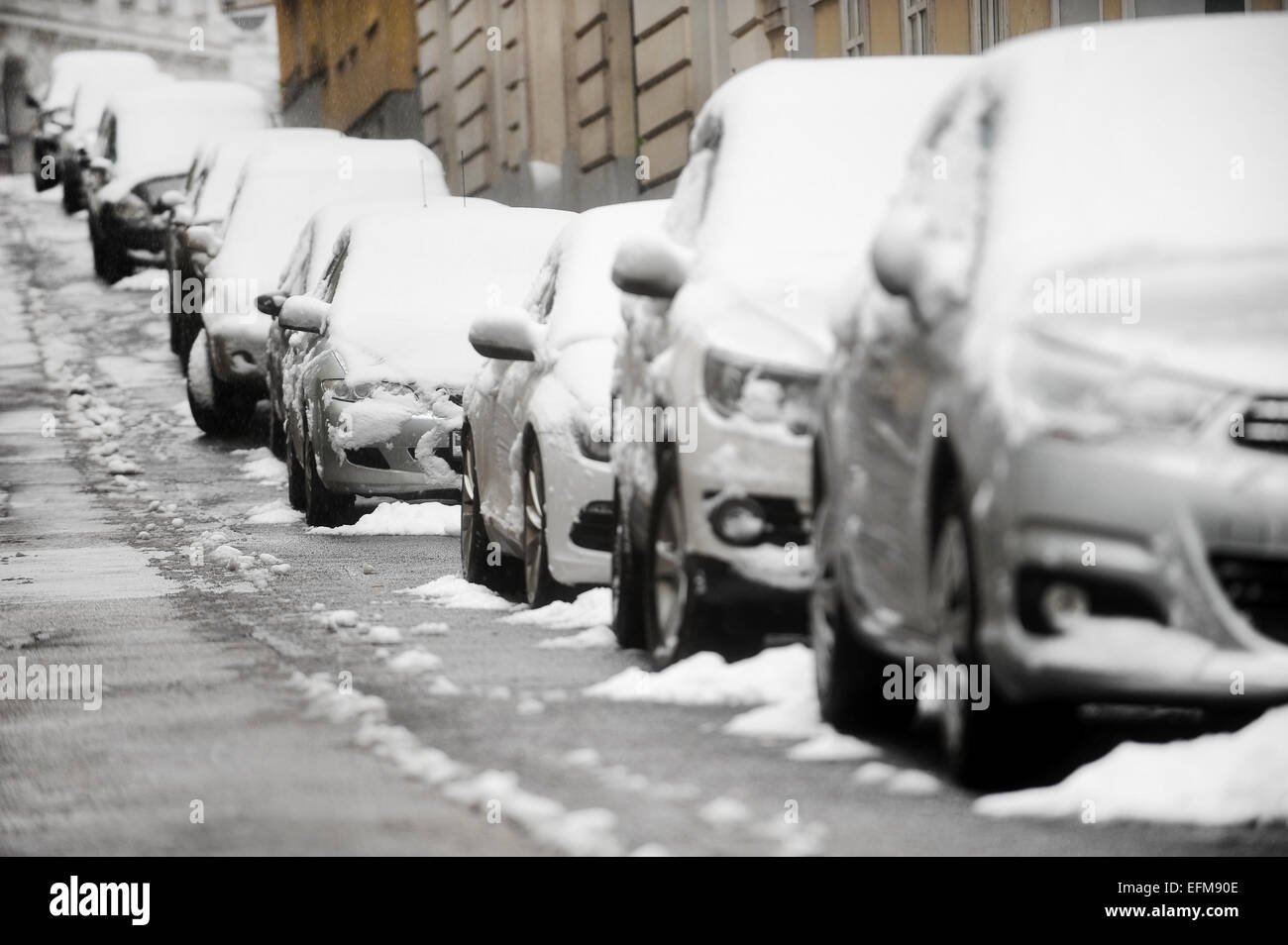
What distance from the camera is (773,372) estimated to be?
27.5ft

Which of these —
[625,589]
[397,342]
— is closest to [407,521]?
[397,342]

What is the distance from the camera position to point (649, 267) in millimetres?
8852

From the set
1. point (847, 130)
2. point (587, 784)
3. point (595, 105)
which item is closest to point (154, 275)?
point (595, 105)

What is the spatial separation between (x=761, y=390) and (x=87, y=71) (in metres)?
45.2

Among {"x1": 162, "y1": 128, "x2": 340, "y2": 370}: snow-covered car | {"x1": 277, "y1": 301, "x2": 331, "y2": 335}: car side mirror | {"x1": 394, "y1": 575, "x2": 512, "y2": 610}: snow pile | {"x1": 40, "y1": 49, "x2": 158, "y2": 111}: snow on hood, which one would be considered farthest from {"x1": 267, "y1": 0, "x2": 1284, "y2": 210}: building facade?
{"x1": 40, "y1": 49, "x2": 158, "y2": 111}: snow on hood

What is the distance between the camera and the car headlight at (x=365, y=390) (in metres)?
14.6

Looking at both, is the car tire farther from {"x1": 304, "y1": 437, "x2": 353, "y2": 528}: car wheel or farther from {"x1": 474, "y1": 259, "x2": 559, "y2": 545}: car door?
{"x1": 304, "y1": 437, "x2": 353, "y2": 528}: car wheel

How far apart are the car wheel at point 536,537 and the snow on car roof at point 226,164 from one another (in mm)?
13534

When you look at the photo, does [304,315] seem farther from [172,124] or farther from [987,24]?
[172,124]

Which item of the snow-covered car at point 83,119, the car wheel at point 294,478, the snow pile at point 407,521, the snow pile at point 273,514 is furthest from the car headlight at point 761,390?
the snow-covered car at point 83,119

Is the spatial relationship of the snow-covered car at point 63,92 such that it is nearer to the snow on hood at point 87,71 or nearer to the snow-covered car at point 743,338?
the snow on hood at point 87,71
